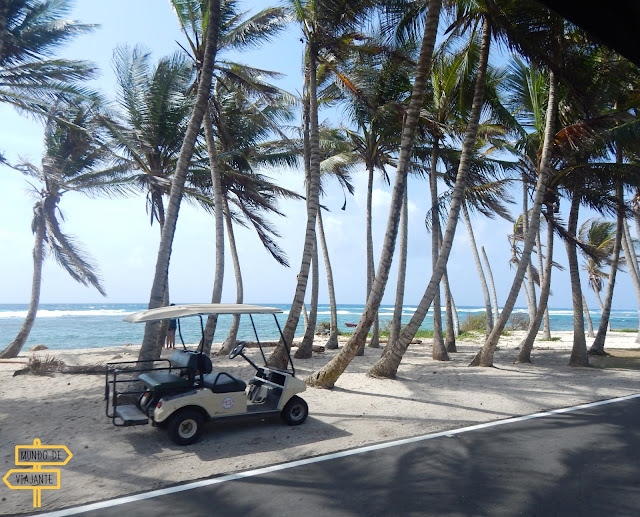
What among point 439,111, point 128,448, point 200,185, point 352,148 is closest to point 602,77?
point 439,111

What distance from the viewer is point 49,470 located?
5.11 metres

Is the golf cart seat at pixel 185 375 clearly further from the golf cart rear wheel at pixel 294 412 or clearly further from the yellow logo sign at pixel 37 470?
the golf cart rear wheel at pixel 294 412

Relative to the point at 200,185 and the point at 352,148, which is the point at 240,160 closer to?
the point at 200,185

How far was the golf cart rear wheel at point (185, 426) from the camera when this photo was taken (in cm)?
586

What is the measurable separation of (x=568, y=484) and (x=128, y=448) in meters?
5.00

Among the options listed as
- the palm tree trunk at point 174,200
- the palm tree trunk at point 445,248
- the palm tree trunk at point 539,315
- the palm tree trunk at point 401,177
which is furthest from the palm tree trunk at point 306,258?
the palm tree trunk at point 539,315

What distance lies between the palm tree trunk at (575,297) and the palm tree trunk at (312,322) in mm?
8134

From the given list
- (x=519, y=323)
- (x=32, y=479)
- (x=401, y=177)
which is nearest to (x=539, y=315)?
(x=401, y=177)

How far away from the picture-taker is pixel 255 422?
708cm

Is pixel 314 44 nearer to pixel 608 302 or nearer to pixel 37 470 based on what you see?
pixel 37 470

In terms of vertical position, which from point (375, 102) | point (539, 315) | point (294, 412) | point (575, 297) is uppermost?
point (375, 102)

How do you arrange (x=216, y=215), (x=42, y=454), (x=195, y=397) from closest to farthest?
1. (x=42, y=454)
2. (x=195, y=397)
3. (x=216, y=215)

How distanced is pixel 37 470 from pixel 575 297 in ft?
50.1

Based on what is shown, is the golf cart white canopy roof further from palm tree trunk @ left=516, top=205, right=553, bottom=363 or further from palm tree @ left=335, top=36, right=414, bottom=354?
palm tree trunk @ left=516, top=205, right=553, bottom=363
